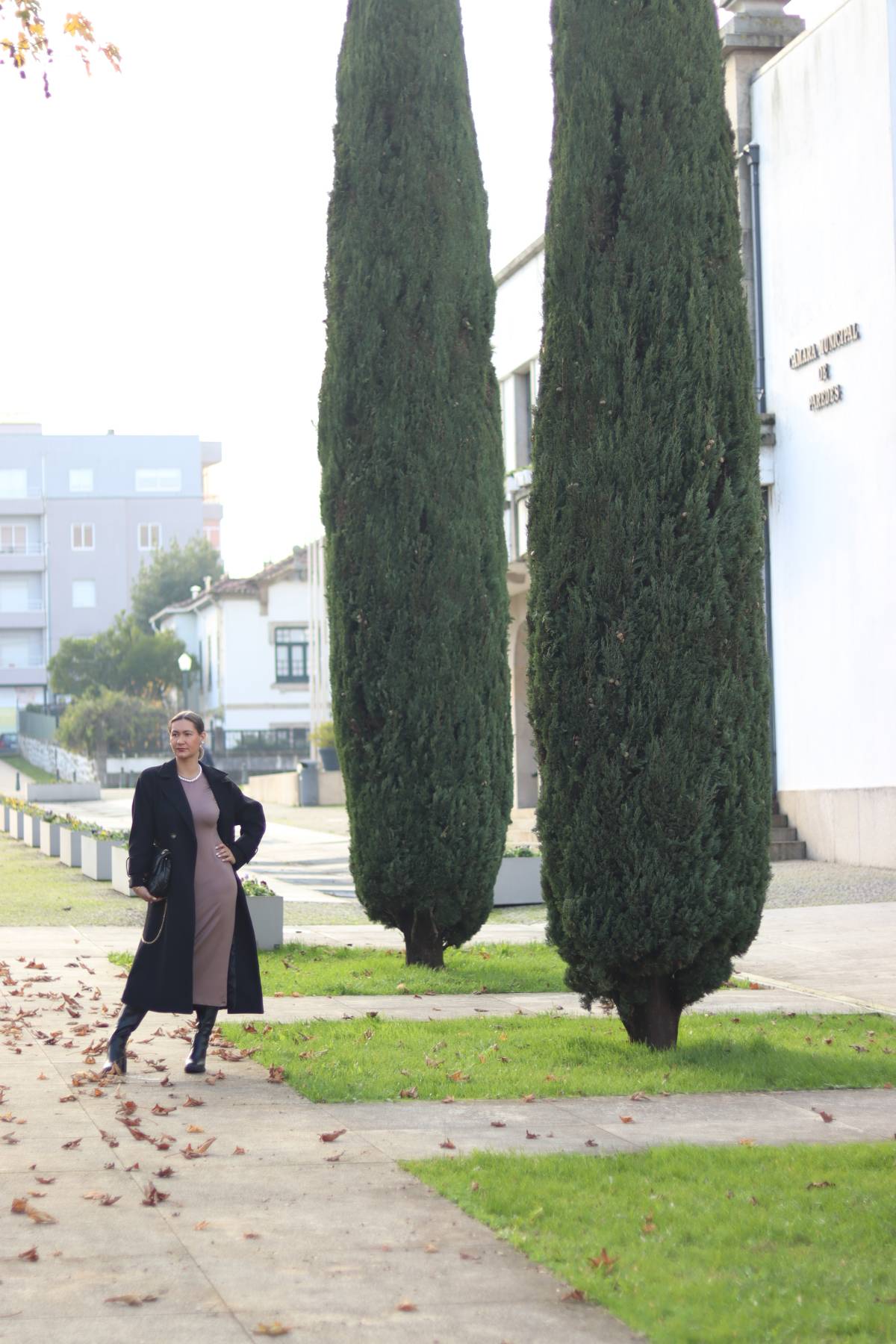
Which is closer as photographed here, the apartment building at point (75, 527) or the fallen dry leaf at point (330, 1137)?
the fallen dry leaf at point (330, 1137)

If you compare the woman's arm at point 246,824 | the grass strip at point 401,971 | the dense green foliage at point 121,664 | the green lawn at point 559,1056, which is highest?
the dense green foliage at point 121,664

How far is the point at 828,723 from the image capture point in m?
19.6

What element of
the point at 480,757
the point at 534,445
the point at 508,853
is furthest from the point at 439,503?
the point at 508,853

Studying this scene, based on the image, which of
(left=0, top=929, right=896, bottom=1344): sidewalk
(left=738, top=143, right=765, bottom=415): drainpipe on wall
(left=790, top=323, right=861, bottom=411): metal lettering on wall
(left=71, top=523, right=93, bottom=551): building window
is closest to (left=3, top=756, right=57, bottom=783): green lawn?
(left=71, top=523, right=93, bottom=551): building window

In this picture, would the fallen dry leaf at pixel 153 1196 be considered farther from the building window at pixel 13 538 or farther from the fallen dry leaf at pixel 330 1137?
the building window at pixel 13 538

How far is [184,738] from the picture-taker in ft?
25.8

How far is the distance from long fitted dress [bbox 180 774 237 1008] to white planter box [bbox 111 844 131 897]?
31.8ft

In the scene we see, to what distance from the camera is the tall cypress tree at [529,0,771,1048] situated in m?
7.91

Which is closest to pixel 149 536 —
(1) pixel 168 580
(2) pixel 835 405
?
(1) pixel 168 580

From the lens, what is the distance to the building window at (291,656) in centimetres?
6700

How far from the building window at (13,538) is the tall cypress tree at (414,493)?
77.8 meters

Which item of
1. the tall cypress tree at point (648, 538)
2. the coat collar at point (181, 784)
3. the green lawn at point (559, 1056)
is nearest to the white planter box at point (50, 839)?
the green lawn at point (559, 1056)

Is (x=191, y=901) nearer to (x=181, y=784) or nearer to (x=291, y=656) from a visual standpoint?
(x=181, y=784)

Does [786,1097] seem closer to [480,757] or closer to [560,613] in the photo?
Answer: [560,613]
